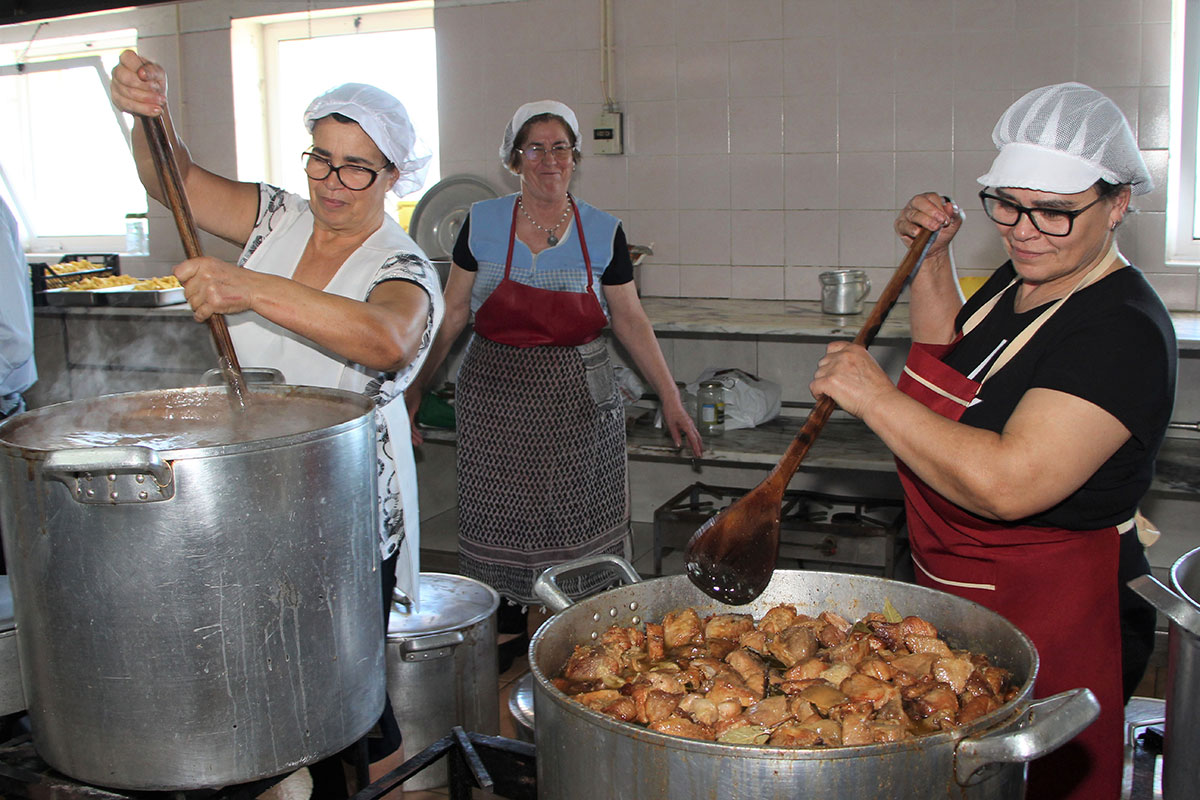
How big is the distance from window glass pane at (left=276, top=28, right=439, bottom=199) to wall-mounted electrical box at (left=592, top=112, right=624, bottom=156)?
960mm

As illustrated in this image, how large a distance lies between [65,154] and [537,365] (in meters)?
4.76

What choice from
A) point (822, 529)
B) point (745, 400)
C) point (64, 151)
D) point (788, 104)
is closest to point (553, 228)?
point (745, 400)

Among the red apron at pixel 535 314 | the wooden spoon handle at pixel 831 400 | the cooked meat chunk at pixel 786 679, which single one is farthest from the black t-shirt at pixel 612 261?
the cooked meat chunk at pixel 786 679

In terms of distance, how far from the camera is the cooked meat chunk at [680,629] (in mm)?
1521

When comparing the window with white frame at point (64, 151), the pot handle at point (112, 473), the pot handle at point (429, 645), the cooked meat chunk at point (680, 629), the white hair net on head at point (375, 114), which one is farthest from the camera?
the window with white frame at point (64, 151)

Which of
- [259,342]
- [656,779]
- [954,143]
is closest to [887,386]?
[656,779]

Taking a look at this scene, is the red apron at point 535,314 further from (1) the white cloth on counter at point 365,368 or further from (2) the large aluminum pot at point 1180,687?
(2) the large aluminum pot at point 1180,687

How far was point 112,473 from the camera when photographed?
118cm

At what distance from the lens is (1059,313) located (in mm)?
1741

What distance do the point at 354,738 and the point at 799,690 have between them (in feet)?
1.94

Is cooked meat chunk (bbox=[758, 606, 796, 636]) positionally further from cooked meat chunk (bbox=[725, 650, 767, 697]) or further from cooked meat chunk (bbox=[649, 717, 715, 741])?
cooked meat chunk (bbox=[649, 717, 715, 741])

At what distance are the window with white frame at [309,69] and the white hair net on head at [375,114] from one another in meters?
3.40

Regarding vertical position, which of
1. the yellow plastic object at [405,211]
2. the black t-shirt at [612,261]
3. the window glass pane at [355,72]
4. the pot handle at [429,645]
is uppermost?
the window glass pane at [355,72]

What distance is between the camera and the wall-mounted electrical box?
4836 millimetres
